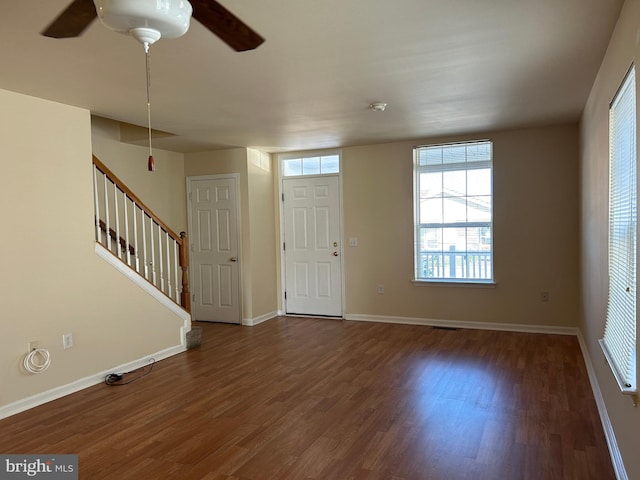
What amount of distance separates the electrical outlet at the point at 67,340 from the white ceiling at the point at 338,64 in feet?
6.29

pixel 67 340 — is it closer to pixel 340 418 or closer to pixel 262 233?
pixel 340 418

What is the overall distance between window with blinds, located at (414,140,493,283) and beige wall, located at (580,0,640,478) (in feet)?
3.71

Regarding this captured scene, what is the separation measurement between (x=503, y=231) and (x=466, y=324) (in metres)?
1.24

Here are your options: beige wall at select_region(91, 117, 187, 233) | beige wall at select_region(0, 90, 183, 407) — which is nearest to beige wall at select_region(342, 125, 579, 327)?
beige wall at select_region(91, 117, 187, 233)

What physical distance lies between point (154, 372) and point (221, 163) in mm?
3019

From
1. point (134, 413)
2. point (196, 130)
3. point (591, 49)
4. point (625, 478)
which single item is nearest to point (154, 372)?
point (134, 413)

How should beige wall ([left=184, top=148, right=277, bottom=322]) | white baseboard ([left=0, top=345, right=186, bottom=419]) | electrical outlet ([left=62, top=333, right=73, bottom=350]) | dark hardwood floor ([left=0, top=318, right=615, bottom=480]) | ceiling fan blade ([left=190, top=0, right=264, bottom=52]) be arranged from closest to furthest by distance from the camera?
1. ceiling fan blade ([left=190, top=0, right=264, bottom=52])
2. dark hardwood floor ([left=0, top=318, right=615, bottom=480])
3. white baseboard ([left=0, top=345, right=186, bottom=419])
4. electrical outlet ([left=62, top=333, right=73, bottom=350])
5. beige wall ([left=184, top=148, right=277, bottom=322])

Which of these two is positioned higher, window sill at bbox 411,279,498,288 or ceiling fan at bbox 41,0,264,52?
ceiling fan at bbox 41,0,264,52

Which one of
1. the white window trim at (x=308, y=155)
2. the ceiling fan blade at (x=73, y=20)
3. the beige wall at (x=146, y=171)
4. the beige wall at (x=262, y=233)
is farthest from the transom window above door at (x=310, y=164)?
the ceiling fan blade at (x=73, y=20)

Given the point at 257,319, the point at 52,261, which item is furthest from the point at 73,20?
the point at 257,319

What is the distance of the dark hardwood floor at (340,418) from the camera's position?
2.53 m

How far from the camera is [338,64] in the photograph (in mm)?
2926

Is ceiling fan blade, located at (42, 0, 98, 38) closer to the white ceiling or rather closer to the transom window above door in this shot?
the white ceiling

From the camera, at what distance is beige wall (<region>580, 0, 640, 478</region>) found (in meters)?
2.08
